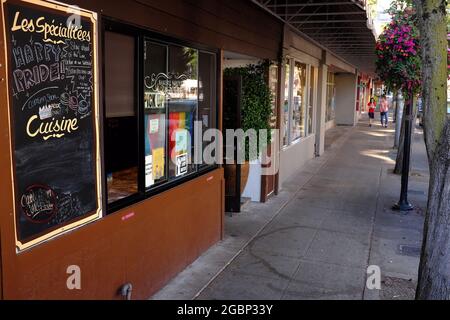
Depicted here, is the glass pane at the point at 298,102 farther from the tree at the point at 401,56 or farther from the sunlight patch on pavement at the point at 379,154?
the tree at the point at 401,56

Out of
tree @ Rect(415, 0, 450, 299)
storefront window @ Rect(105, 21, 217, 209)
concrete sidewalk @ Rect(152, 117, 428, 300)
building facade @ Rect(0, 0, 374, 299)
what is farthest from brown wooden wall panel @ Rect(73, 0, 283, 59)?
concrete sidewalk @ Rect(152, 117, 428, 300)

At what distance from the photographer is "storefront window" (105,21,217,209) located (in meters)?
4.23

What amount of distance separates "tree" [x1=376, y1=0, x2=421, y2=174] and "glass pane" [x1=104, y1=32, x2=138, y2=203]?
215 inches

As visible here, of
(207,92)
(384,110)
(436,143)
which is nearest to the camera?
(436,143)

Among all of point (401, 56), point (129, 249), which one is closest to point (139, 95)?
point (129, 249)

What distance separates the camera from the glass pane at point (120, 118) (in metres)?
4.12

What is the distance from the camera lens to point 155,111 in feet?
15.7

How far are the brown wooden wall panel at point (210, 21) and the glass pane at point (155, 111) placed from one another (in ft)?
0.88

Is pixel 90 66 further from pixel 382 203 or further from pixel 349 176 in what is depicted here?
pixel 349 176

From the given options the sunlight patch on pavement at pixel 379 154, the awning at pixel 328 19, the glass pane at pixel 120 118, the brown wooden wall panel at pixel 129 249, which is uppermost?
the awning at pixel 328 19

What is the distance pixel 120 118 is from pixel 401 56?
568cm

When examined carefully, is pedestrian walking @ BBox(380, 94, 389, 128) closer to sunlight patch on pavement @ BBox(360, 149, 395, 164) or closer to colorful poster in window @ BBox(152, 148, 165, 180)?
sunlight patch on pavement @ BBox(360, 149, 395, 164)

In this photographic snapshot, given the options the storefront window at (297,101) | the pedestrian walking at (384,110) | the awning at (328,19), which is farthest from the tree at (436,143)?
the pedestrian walking at (384,110)

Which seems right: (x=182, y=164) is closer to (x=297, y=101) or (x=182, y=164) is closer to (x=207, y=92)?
(x=207, y=92)
